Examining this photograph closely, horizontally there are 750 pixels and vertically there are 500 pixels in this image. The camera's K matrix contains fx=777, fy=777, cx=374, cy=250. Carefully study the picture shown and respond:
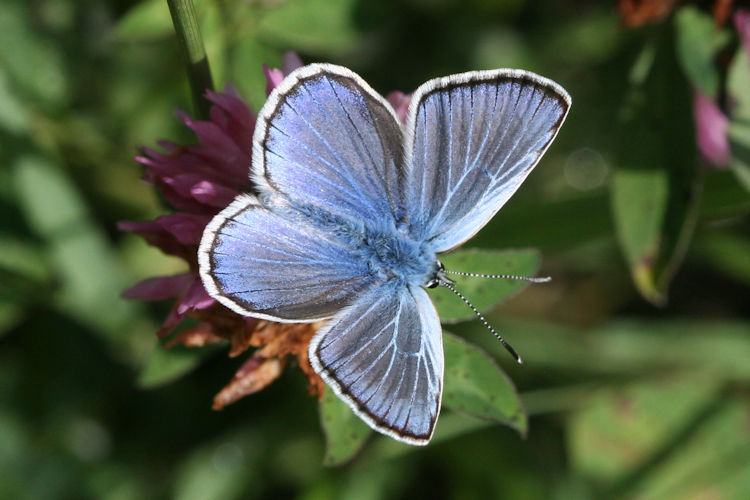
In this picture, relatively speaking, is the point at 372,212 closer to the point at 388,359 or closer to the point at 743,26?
the point at 388,359

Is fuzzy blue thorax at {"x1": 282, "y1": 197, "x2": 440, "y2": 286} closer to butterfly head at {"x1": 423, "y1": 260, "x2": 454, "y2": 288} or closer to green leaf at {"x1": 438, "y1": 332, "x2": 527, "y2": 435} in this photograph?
butterfly head at {"x1": 423, "y1": 260, "x2": 454, "y2": 288}

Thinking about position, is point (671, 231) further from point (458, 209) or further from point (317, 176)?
point (317, 176)

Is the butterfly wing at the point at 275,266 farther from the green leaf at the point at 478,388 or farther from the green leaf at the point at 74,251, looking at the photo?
the green leaf at the point at 74,251

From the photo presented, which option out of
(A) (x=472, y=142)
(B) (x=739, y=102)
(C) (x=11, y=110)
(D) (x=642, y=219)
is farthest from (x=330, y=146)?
(C) (x=11, y=110)

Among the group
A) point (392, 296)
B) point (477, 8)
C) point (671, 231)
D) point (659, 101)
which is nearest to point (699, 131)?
point (659, 101)

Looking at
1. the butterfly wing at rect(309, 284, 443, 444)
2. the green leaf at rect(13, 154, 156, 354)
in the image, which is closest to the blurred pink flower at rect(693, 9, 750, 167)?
the butterfly wing at rect(309, 284, 443, 444)

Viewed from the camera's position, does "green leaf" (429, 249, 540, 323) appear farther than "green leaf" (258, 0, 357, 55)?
No

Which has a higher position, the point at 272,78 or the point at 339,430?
the point at 272,78
